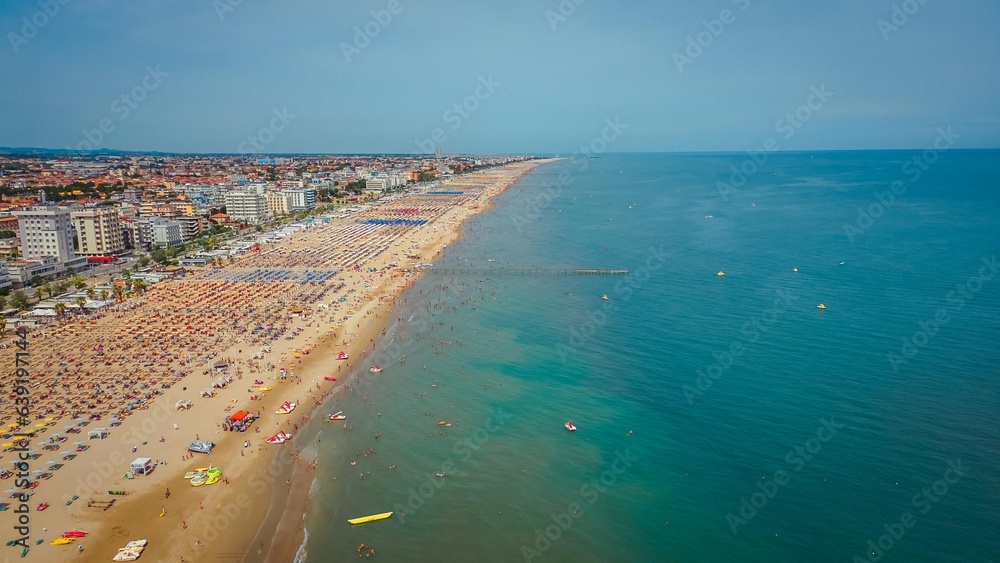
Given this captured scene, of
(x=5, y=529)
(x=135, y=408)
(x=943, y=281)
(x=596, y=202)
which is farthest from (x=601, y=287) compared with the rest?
(x=596, y=202)

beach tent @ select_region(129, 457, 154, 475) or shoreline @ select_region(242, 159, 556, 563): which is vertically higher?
beach tent @ select_region(129, 457, 154, 475)

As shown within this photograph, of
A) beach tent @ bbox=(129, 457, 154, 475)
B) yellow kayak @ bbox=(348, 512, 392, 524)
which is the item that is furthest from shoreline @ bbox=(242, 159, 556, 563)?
beach tent @ bbox=(129, 457, 154, 475)

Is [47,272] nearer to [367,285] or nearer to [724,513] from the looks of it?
[367,285]

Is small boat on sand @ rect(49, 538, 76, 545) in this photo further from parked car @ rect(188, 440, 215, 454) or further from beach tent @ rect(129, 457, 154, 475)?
parked car @ rect(188, 440, 215, 454)

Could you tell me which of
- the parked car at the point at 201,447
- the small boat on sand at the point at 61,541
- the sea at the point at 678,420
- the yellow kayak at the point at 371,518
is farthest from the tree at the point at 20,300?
the yellow kayak at the point at 371,518

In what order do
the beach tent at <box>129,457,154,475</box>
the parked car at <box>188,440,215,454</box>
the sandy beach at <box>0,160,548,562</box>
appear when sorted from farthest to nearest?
1. the parked car at <box>188,440,215,454</box>
2. the beach tent at <box>129,457,154,475</box>
3. the sandy beach at <box>0,160,548,562</box>

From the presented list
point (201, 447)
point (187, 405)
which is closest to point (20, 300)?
point (187, 405)

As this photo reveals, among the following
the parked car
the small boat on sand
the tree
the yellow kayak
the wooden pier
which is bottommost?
the yellow kayak
